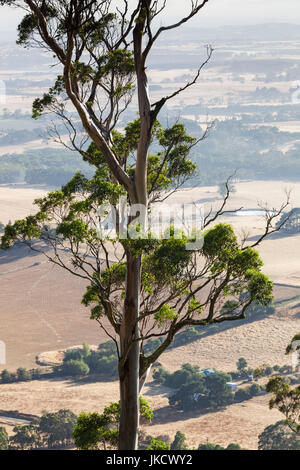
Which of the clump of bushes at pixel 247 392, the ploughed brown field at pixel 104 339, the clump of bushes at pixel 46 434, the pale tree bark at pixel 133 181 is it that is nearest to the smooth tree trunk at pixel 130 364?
the pale tree bark at pixel 133 181

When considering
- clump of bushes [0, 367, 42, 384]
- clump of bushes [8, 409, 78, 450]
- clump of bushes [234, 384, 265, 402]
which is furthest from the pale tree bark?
clump of bushes [0, 367, 42, 384]

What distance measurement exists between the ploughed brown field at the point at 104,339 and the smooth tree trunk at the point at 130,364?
20590mm

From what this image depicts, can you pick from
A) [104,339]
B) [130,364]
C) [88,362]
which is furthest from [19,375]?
[130,364]

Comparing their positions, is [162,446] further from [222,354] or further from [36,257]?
[36,257]

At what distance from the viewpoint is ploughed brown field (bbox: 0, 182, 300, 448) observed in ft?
110

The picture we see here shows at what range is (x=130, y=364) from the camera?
36.2ft

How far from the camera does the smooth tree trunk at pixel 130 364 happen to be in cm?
1097


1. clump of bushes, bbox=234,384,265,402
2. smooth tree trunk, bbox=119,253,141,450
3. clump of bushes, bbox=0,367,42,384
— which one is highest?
smooth tree trunk, bbox=119,253,141,450

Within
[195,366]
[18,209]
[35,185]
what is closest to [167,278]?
[195,366]

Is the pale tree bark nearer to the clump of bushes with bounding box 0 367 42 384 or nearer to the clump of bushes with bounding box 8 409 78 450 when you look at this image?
the clump of bushes with bounding box 8 409 78 450

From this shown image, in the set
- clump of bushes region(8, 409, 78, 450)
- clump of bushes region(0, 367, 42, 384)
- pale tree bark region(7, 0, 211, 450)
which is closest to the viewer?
pale tree bark region(7, 0, 211, 450)

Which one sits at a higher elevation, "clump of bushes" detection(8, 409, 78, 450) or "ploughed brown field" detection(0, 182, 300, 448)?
"ploughed brown field" detection(0, 182, 300, 448)

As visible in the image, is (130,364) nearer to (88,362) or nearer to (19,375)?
(19,375)

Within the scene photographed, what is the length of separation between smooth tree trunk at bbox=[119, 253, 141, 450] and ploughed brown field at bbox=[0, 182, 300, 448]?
20.6 metres
